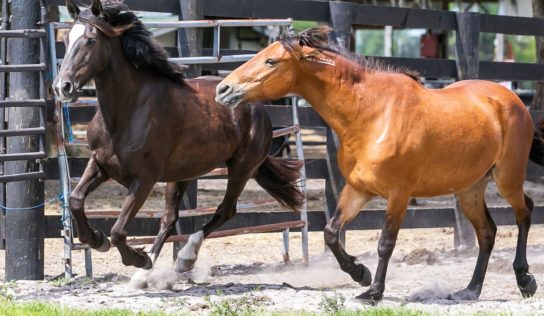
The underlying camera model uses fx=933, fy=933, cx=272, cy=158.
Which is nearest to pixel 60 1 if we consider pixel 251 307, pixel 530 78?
pixel 251 307

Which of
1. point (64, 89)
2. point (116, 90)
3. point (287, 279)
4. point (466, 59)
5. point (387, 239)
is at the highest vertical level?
point (64, 89)

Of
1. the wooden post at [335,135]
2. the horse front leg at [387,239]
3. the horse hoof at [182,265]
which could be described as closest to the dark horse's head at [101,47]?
the horse hoof at [182,265]

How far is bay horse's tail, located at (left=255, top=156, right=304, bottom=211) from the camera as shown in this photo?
8133 mm

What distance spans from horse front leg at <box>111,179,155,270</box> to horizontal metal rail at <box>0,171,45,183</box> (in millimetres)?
888

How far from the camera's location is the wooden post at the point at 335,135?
355 inches

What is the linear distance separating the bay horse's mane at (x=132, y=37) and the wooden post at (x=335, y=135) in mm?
2390

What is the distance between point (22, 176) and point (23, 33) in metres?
1.08

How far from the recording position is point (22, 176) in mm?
7066

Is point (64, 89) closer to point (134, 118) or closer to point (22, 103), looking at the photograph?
point (134, 118)

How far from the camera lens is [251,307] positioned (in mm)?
5898

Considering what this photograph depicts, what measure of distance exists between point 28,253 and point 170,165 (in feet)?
4.40

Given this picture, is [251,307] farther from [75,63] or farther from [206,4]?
[206,4]

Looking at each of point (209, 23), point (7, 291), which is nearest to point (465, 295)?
point (209, 23)

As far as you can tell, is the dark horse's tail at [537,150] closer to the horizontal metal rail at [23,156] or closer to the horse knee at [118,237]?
the horse knee at [118,237]
